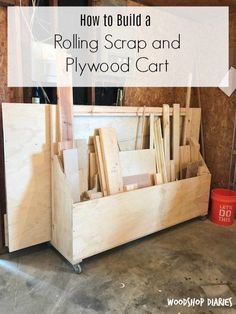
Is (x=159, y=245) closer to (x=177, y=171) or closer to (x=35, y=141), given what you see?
(x=177, y=171)

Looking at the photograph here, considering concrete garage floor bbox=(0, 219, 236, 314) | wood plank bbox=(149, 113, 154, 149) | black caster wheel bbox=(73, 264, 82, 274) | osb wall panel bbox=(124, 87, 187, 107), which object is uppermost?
osb wall panel bbox=(124, 87, 187, 107)

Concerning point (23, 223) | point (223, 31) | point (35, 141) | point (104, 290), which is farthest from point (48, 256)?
point (223, 31)

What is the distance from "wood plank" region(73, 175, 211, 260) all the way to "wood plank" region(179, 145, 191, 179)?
172 mm

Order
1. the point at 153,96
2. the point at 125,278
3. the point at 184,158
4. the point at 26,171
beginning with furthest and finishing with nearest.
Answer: the point at 153,96, the point at 184,158, the point at 26,171, the point at 125,278

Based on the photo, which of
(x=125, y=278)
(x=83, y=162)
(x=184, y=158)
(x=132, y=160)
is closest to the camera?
(x=125, y=278)

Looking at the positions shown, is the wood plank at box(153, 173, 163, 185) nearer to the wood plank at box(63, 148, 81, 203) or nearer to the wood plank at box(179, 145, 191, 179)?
the wood plank at box(179, 145, 191, 179)

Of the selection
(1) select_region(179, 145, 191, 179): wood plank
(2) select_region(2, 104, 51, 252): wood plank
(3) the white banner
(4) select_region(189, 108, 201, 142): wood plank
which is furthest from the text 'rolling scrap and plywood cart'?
(4) select_region(189, 108, 201, 142): wood plank

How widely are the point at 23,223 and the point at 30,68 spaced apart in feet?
3.98

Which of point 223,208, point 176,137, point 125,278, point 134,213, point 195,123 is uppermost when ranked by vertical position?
point 195,123

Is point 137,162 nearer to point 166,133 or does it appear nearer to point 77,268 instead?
point 166,133

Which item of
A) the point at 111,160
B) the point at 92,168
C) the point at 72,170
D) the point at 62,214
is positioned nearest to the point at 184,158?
the point at 111,160

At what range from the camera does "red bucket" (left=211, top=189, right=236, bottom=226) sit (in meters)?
2.90

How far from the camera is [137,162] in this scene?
2.55 meters

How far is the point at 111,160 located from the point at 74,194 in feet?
Answer: 1.46
